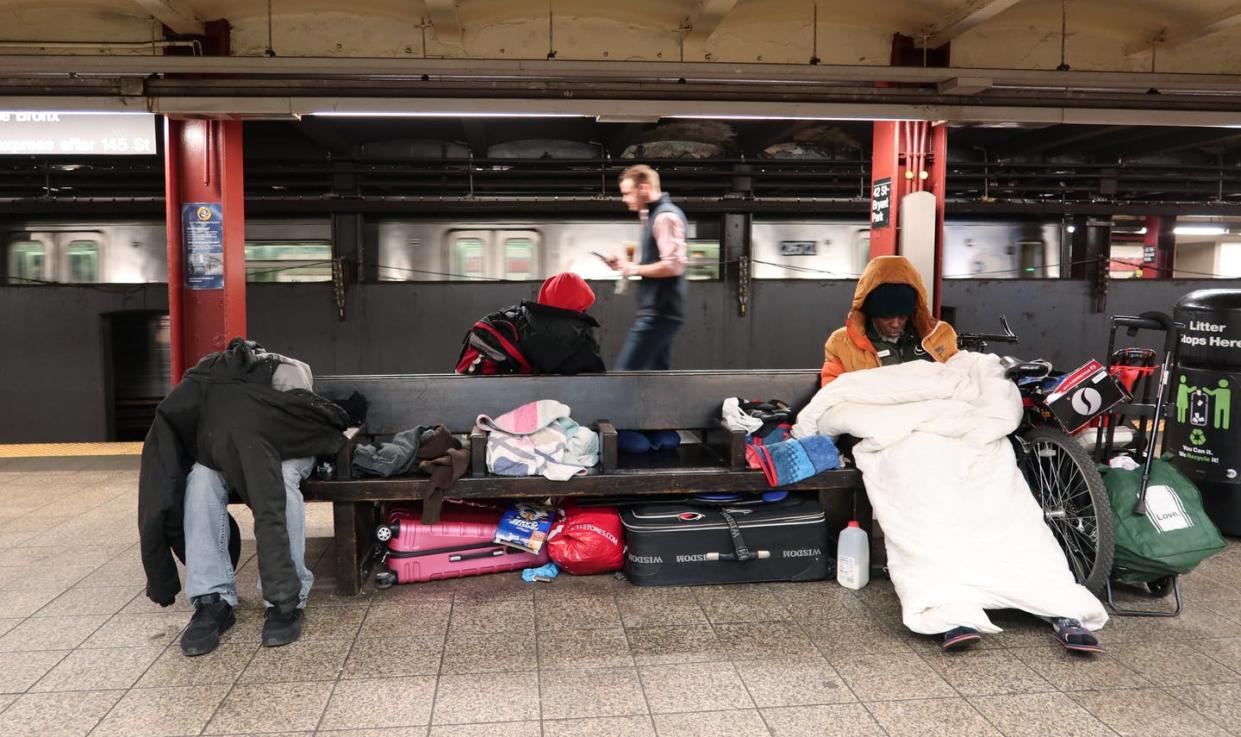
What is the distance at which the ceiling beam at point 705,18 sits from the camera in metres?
4.55

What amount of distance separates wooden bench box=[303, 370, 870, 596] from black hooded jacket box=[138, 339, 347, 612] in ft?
1.13

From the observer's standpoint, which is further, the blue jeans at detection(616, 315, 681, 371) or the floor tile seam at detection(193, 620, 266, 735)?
the blue jeans at detection(616, 315, 681, 371)

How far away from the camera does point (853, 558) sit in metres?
3.49

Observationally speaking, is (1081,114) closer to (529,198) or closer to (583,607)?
(583,607)

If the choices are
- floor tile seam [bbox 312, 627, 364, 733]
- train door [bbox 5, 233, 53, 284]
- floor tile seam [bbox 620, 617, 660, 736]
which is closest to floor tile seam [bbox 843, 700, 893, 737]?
floor tile seam [bbox 620, 617, 660, 736]

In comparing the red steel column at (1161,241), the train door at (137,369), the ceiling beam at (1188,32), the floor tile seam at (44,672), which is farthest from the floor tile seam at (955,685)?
the red steel column at (1161,241)

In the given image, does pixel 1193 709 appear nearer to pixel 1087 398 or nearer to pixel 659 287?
pixel 1087 398

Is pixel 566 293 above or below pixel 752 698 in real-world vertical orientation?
above

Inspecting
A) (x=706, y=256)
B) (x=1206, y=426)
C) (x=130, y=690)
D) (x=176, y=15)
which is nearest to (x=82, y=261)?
(x=176, y=15)

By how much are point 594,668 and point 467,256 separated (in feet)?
22.4

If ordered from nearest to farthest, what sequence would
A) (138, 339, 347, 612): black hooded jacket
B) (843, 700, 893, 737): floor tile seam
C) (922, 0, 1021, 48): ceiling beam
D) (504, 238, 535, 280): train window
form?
(843, 700, 893, 737): floor tile seam
(138, 339, 347, 612): black hooded jacket
(922, 0, 1021, 48): ceiling beam
(504, 238, 535, 280): train window

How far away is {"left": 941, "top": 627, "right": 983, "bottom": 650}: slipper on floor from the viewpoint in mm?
2789

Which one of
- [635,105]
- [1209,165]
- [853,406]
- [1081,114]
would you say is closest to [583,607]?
[853,406]

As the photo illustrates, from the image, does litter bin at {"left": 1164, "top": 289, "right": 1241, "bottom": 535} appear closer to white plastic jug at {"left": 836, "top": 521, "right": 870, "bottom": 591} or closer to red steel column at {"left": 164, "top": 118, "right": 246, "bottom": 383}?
white plastic jug at {"left": 836, "top": 521, "right": 870, "bottom": 591}
